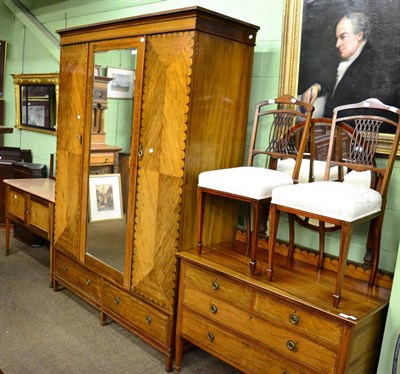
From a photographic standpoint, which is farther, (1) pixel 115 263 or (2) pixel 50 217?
(2) pixel 50 217

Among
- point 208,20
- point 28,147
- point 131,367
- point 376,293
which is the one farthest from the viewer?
point 28,147

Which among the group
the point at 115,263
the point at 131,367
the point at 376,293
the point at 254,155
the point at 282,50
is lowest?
the point at 131,367

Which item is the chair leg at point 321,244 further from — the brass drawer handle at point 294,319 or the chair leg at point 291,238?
the brass drawer handle at point 294,319

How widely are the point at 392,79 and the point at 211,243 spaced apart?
1368mm

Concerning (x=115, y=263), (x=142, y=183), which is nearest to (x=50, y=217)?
(x=115, y=263)

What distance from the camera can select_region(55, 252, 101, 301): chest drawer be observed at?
11.0 feet

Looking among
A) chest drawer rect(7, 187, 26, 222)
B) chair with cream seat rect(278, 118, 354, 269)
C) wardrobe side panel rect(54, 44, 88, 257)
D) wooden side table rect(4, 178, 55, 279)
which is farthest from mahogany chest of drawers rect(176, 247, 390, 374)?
chest drawer rect(7, 187, 26, 222)

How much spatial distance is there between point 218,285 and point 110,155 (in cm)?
123

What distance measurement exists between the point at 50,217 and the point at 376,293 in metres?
2.68

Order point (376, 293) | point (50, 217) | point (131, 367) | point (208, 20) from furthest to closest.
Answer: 1. point (50, 217)
2. point (131, 367)
3. point (208, 20)
4. point (376, 293)

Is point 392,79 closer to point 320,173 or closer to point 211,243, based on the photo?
point 320,173

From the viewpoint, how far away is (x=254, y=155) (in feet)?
9.62

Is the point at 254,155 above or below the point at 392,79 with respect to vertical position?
below

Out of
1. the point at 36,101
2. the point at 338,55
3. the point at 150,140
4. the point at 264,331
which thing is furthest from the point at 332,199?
the point at 36,101
